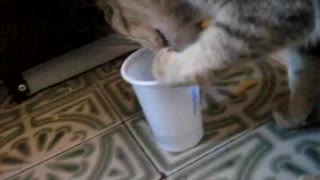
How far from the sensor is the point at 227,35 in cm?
81

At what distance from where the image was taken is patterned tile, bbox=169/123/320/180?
1.04 metres

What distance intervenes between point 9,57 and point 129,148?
41 centimetres

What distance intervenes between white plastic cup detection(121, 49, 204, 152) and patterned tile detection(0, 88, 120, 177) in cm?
20

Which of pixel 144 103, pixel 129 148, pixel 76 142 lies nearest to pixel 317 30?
pixel 144 103

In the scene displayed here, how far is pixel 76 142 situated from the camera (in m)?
1.23

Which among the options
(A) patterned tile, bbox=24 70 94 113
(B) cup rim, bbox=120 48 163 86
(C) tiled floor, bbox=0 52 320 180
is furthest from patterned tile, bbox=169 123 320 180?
(A) patterned tile, bbox=24 70 94 113

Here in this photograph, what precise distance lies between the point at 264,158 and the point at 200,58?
0.32 meters

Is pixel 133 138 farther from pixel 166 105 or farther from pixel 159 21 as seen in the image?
pixel 159 21

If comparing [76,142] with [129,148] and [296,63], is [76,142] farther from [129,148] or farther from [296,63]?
[296,63]

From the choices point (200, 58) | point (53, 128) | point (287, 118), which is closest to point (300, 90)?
point (287, 118)

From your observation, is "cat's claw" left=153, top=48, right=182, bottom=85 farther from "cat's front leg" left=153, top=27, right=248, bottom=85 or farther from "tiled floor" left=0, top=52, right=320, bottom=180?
"tiled floor" left=0, top=52, right=320, bottom=180

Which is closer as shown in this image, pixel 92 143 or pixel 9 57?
pixel 92 143

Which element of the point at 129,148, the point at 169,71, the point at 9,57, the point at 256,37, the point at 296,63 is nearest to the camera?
the point at 256,37

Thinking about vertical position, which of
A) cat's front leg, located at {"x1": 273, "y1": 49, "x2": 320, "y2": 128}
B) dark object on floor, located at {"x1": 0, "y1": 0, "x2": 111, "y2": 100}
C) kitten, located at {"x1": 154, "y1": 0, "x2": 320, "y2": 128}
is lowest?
cat's front leg, located at {"x1": 273, "y1": 49, "x2": 320, "y2": 128}
